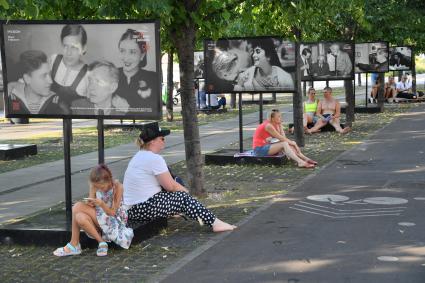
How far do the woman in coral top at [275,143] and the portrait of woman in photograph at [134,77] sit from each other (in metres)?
5.00

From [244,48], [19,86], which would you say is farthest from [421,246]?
[244,48]

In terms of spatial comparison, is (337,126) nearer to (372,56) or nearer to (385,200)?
(372,56)

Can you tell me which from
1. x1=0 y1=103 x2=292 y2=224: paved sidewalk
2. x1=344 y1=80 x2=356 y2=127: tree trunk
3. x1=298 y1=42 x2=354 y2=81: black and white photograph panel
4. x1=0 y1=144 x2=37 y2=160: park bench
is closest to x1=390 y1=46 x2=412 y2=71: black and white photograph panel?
x1=344 y1=80 x2=356 y2=127: tree trunk

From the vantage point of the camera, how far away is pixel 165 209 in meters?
7.43

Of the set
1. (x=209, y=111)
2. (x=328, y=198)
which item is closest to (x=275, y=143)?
(x=328, y=198)

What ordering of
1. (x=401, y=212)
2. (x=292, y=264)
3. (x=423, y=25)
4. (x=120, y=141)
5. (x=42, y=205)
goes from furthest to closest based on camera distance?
(x=423, y=25)
(x=120, y=141)
(x=42, y=205)
(x=401, y=212)
(x=292, y=264)

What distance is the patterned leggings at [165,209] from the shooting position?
7434 millimetres

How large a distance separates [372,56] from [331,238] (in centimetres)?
1709

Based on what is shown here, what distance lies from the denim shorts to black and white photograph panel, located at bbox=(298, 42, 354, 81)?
6621 millimetres

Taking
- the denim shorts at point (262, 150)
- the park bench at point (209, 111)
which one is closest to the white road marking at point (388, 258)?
the denim shorts at point (262, 150)

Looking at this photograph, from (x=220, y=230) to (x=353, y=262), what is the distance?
1.76 m

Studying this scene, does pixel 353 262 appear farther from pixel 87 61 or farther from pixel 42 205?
pixel 42 205

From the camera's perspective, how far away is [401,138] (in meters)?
16.7

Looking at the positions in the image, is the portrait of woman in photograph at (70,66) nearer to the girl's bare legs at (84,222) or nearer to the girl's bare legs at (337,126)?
the girl's bare legs at (84,222)
